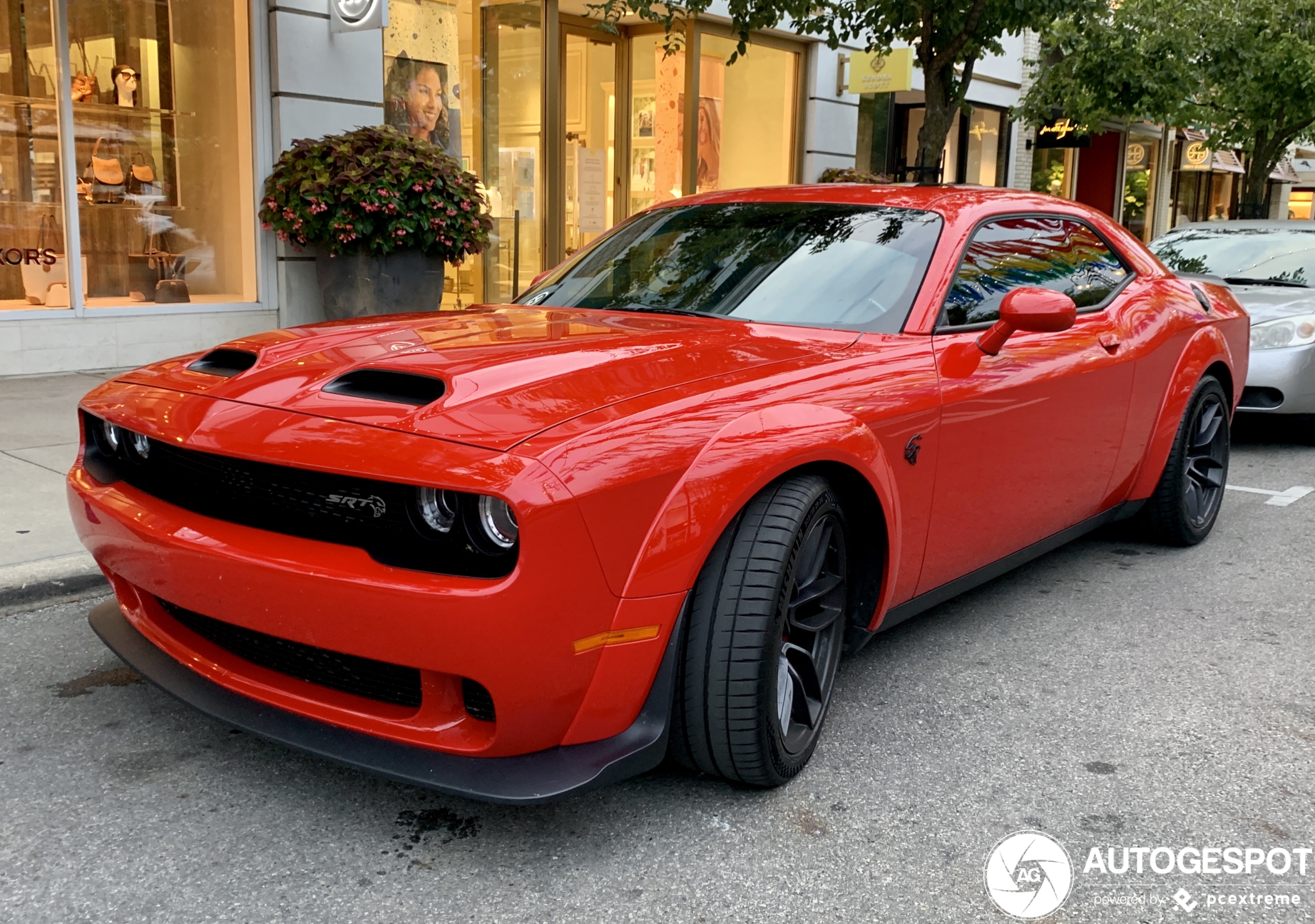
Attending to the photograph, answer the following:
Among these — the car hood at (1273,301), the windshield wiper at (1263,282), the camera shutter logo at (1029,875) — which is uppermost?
the windshield wiper at (1263,282)

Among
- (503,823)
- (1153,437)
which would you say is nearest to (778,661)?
(503,823)

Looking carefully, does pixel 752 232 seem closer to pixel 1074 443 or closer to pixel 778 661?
pixel 1074 443

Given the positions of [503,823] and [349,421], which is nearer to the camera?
A: [349,421]

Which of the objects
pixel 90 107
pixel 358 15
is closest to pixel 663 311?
pixel 358 15

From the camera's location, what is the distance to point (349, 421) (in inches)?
95.6

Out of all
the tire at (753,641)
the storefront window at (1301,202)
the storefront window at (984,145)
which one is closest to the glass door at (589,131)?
the storefront window at (984,145)

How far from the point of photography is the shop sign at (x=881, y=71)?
1357 cm

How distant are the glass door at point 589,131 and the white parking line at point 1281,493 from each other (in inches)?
304

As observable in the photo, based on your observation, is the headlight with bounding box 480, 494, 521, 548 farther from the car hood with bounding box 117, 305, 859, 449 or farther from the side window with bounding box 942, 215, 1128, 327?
the side window with bounding box 942, 215, 1128, 327

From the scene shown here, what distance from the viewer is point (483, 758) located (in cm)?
235

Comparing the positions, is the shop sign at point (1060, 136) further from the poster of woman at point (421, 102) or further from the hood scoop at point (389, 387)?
the hood scoop at point (389, 387)

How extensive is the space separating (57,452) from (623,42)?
363 inches

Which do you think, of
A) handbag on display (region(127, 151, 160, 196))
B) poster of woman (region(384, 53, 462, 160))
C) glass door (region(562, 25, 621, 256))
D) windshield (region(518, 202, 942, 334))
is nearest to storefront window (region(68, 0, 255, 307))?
handbag on display (region(127, 151, 160, 196))

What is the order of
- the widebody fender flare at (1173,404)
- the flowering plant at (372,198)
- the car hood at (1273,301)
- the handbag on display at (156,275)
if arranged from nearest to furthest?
the widebody fender flare at (1173,404) < the car hood at (1273,301) < the flowering plant at (372,198) < the handbag on display at (156,275)
